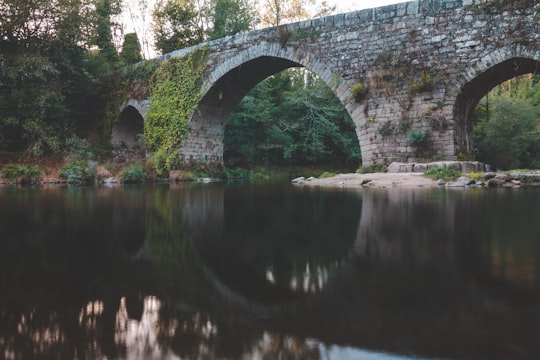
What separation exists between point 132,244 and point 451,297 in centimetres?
198

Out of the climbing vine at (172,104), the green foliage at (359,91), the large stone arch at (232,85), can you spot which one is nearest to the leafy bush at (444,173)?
the green foliage at (359,91)

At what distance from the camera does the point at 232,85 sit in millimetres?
16109

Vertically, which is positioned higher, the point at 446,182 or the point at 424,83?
the point at 424,83

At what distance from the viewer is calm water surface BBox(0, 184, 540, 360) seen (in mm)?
1149

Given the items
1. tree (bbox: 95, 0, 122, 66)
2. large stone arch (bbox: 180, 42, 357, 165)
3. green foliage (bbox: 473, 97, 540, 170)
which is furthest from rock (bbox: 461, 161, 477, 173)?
tree (bbox: 95, 0, 122, 66)

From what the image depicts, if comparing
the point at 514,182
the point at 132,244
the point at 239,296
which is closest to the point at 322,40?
the point at 514,182

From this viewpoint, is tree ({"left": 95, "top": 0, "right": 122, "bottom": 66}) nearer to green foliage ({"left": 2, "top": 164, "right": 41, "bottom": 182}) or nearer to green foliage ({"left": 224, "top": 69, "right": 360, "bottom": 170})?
green foliage ({"left": 224, "top": 69, "right": 360, "bottom": 170})

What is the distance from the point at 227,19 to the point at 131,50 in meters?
6.26

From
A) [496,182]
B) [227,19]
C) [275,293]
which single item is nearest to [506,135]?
[496,182]

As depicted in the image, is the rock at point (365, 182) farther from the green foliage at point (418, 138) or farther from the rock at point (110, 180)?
the rock at point (110, 180)

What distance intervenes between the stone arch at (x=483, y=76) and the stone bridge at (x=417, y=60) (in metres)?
0.02

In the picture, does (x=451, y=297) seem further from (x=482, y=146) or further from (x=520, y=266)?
(x=482, y=146)

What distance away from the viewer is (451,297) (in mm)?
1487

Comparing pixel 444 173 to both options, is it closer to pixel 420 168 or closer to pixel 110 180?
pixel 420 168
